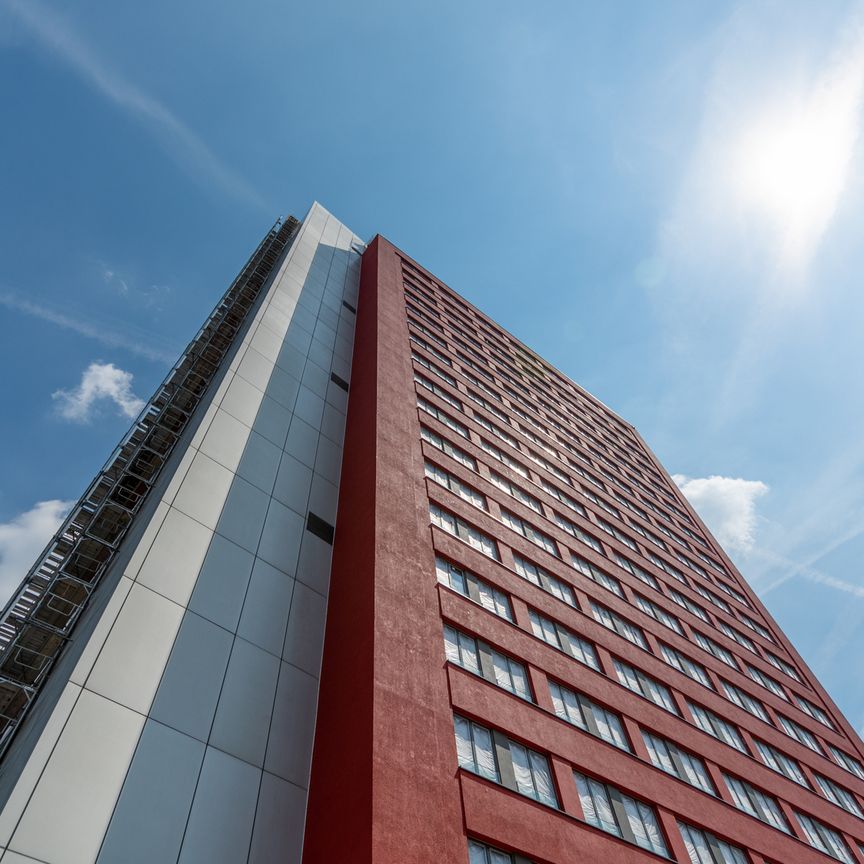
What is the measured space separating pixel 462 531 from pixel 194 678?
11760 mm

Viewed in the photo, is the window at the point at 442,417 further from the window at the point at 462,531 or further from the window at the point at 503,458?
the window at the point at 462,531

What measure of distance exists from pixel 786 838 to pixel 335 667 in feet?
61.7

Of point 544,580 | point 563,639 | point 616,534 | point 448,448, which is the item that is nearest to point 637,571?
point 616,534

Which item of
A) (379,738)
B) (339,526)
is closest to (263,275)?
(339,526)

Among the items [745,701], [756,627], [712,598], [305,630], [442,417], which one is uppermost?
[442,417]

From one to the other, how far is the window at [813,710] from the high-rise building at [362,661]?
0.22 metres

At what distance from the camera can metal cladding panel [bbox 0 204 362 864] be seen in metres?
10.8

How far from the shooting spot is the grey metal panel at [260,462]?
65.3 feet

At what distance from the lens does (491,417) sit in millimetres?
35406

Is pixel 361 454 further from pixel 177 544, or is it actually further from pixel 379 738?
pixel 379 738

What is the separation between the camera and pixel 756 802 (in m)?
22.5

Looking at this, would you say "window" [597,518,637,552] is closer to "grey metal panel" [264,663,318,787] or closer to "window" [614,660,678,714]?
"window" [614,660,678,714]

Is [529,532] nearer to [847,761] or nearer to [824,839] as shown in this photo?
[824,839]

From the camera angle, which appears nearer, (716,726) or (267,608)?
(267,608)
